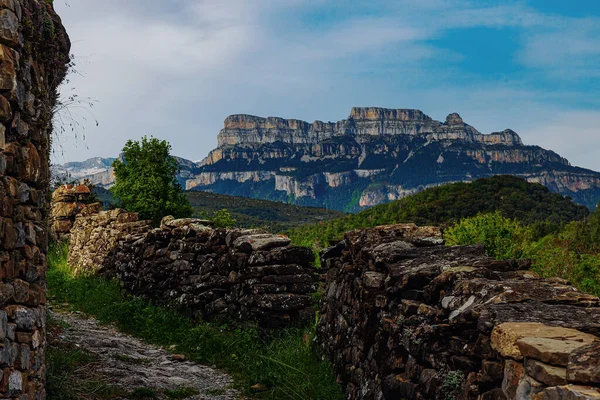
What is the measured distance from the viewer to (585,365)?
2.51 meters

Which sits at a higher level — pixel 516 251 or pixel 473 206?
pixel 473 206

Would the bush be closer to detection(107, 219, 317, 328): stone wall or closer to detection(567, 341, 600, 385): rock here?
detection(107, 219, 317, 328): stone wall

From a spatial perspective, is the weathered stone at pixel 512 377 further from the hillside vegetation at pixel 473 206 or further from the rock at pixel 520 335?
the hillside vegetation at pixel 473 206

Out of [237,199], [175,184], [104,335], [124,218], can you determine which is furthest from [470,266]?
[237,199]

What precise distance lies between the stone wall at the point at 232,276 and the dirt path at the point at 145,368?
4.33ft

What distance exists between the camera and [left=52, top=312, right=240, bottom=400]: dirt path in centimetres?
690

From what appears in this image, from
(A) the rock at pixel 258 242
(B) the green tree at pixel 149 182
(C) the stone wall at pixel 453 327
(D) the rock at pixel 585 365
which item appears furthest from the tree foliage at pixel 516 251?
(B) the green tree at pixel 149 182

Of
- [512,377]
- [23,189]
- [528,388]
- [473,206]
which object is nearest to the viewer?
[528,388]

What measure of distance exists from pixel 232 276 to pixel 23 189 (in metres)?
5.41

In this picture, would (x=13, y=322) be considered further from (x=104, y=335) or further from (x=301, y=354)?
(x=104, y=335)

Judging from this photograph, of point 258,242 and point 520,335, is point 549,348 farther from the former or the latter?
point 258,242

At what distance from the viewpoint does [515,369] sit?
3.02 m

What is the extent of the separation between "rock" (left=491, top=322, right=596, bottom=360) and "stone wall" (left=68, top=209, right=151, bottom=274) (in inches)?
526

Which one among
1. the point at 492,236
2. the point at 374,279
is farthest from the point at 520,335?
the point at 492,236
